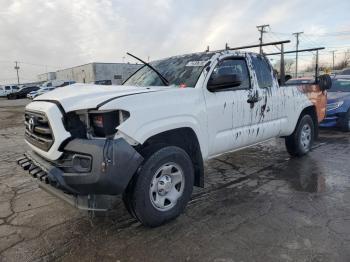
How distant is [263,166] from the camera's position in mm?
6156

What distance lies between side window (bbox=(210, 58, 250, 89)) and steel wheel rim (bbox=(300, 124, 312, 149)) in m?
2.25

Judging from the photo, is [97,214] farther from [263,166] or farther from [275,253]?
[263,166]

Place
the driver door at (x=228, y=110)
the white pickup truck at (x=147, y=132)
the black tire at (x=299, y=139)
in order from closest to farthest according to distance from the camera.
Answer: the white pickup truck at (x=147, y=132) < the driver door at (x=228, y=110) < the black tire at (x=299, y=139)

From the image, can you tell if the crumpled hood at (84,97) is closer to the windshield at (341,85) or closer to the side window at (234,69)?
the side window at (234,69)

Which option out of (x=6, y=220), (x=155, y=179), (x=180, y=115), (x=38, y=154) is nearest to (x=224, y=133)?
(x=180, y=115)

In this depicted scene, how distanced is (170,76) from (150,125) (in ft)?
4.62

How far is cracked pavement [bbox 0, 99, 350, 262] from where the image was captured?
10.5 ft

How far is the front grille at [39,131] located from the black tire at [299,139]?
182 inches

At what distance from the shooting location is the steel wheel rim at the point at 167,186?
143 inches

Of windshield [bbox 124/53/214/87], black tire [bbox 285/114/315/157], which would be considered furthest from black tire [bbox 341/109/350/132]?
windshield [bbox 124/53/214/87]

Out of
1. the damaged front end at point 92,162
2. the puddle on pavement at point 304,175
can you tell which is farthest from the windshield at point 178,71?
the puddle on pavement at point 304,175

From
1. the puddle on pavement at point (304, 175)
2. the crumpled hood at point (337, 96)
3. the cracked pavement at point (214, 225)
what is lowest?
the cracked pavement at point (214, 225)

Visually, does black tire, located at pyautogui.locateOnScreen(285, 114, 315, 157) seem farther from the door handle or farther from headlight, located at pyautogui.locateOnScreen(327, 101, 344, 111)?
headlight, located at pyautogui.locateOnScreen(327, 101, 344, 111)

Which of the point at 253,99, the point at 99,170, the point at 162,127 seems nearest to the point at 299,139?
the point at 253,99
